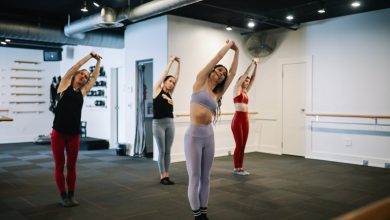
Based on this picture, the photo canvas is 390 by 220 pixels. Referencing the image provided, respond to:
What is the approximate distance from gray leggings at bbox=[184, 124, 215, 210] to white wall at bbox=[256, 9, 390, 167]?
4.54m

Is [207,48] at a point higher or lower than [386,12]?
lower

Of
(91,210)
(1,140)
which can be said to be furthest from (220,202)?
(1,140)

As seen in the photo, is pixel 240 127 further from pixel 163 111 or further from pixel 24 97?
pixel 24 97

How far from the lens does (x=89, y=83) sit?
12.8ft

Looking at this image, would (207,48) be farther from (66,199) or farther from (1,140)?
(1,140)

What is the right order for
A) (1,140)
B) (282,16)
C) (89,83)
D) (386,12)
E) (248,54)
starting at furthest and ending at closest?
1. (1,140)
2. (248,54)
3. (282,16)
4. (386,12)
5. (89,83)

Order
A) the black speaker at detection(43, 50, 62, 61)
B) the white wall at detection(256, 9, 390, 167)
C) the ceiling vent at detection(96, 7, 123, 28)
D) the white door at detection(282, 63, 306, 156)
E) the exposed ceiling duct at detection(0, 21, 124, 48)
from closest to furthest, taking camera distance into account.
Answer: the ceiling vent at detection(96, 7, 123, 28), the white wall at detection(256, 9, 390, 167), the exposed ceiling duct at detection(0, 21, 124, 48), the white door at detection(282, 63, 306, 156), the black speaker at detection(43, 50, 62, 61)

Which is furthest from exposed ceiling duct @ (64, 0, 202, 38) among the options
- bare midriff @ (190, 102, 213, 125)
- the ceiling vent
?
bare midriff @ (190, 102, 213, 125)

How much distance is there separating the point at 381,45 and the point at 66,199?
5.66 meters

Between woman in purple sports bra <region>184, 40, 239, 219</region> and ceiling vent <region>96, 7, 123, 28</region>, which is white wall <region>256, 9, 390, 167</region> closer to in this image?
ceiling vent <region>96, 7, 123, 28</region>

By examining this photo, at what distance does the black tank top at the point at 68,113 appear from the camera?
11.7 feet

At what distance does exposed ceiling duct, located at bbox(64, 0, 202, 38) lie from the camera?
518 centimetres

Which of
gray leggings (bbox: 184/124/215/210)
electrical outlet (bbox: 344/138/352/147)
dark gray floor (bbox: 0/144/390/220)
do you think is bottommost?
dark gray floor (bbox: 0/144/390/220)

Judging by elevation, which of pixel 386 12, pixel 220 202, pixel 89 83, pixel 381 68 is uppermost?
pixel 386 12
